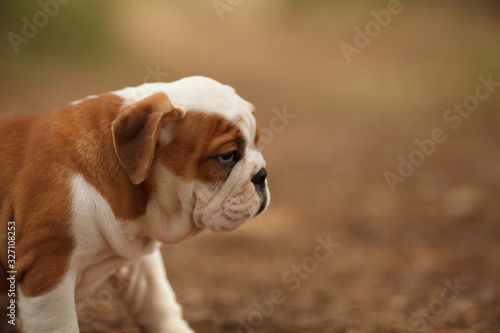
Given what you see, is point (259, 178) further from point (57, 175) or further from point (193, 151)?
point (57, 175)

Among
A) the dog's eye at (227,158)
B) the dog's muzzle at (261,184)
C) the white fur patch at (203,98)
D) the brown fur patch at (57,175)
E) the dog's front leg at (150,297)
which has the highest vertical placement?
the white fur patch at (203,98)

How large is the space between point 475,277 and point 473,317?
969 mm

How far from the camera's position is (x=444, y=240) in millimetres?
6762

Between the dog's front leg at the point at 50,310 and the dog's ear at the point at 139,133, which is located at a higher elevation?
the dog's ear at the point at 139,133

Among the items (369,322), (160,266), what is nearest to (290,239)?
(369,322)

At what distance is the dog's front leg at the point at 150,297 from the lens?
396 centimetres

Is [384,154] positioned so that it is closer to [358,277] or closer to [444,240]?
[444,240]

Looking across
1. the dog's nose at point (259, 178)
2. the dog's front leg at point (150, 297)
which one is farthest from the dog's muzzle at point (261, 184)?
the dog's front leg at point (150, 297)

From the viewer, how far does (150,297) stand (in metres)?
3.99

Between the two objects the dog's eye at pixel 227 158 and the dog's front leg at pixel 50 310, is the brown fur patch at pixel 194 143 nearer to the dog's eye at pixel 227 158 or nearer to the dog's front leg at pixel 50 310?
the dog's eye at pixel 227 158

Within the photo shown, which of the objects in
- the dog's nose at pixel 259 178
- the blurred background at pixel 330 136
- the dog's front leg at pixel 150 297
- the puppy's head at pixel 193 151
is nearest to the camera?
the puppy's head at pixel 193 151

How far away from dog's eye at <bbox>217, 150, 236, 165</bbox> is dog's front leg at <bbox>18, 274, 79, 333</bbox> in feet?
3.24

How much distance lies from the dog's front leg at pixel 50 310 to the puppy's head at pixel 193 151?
0.61m

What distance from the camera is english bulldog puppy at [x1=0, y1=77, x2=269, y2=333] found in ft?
9.96
